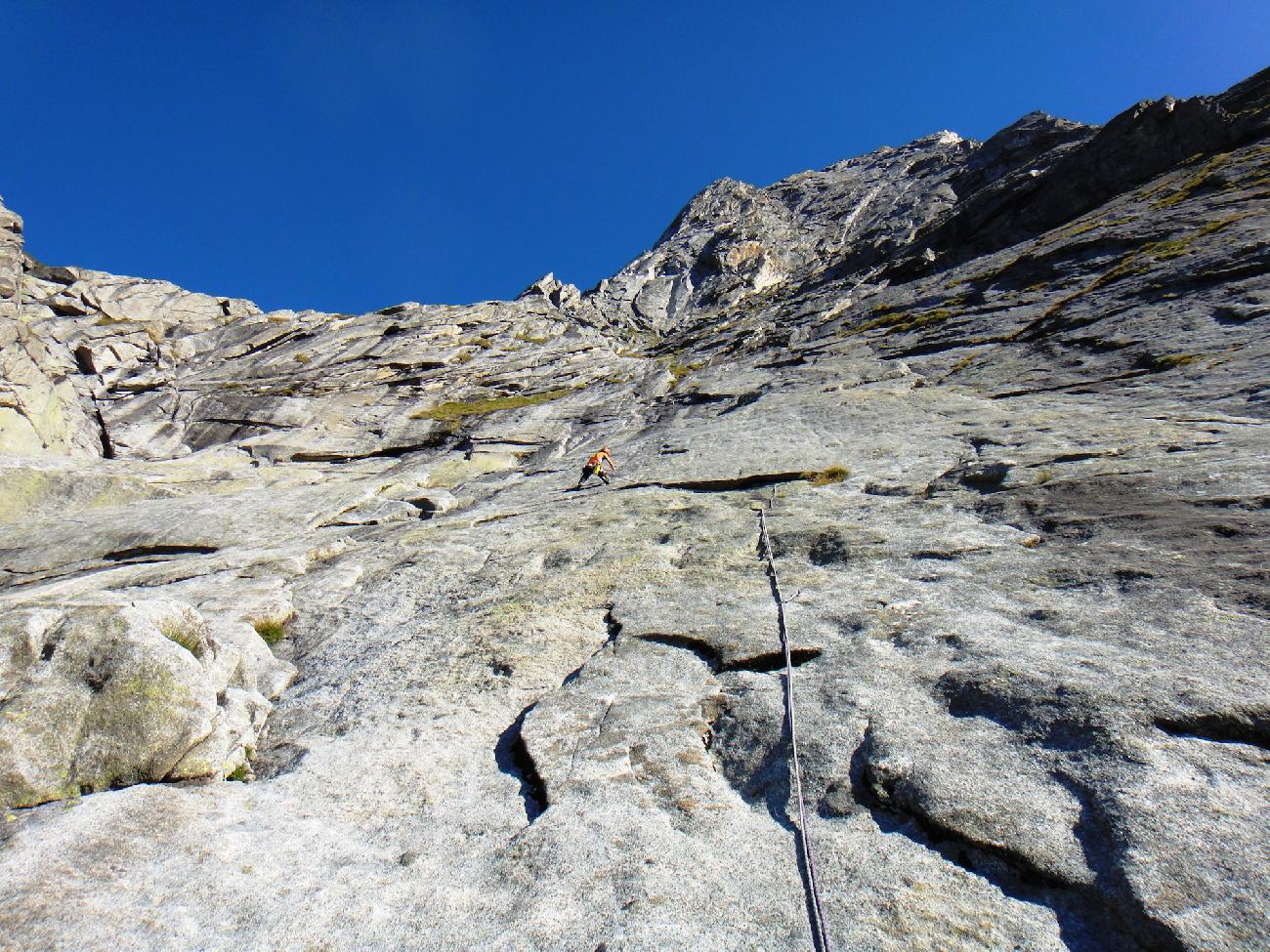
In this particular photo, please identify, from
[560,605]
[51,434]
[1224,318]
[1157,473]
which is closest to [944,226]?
[1224,318]

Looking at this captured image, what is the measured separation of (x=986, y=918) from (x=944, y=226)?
84.4 metres

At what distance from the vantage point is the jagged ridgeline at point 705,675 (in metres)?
7.62

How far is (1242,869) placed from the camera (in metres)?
6.82

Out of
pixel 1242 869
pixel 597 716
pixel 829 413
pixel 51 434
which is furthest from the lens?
pixel 51 434

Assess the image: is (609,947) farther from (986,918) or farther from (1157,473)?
(1157,473)

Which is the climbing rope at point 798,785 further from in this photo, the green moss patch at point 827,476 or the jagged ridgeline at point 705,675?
the green moss patch at point 827,476

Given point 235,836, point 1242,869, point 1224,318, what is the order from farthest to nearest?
point 1224,318 → point 235,836 → point 1242,869

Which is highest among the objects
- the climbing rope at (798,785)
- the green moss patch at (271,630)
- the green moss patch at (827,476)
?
the green moss patch at (271,630)

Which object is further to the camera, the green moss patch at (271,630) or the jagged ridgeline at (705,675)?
the green moss patch at (271,630)

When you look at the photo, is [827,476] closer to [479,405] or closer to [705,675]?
[705,675]

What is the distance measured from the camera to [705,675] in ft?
41.4

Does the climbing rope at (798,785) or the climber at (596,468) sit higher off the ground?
the climber at (596,468)

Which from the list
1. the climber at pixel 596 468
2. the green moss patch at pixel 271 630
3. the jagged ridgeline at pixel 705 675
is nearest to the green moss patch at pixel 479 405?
the jagged ridgeline at pixel 705 675

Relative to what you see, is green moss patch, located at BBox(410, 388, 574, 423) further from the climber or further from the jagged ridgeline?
the climber
